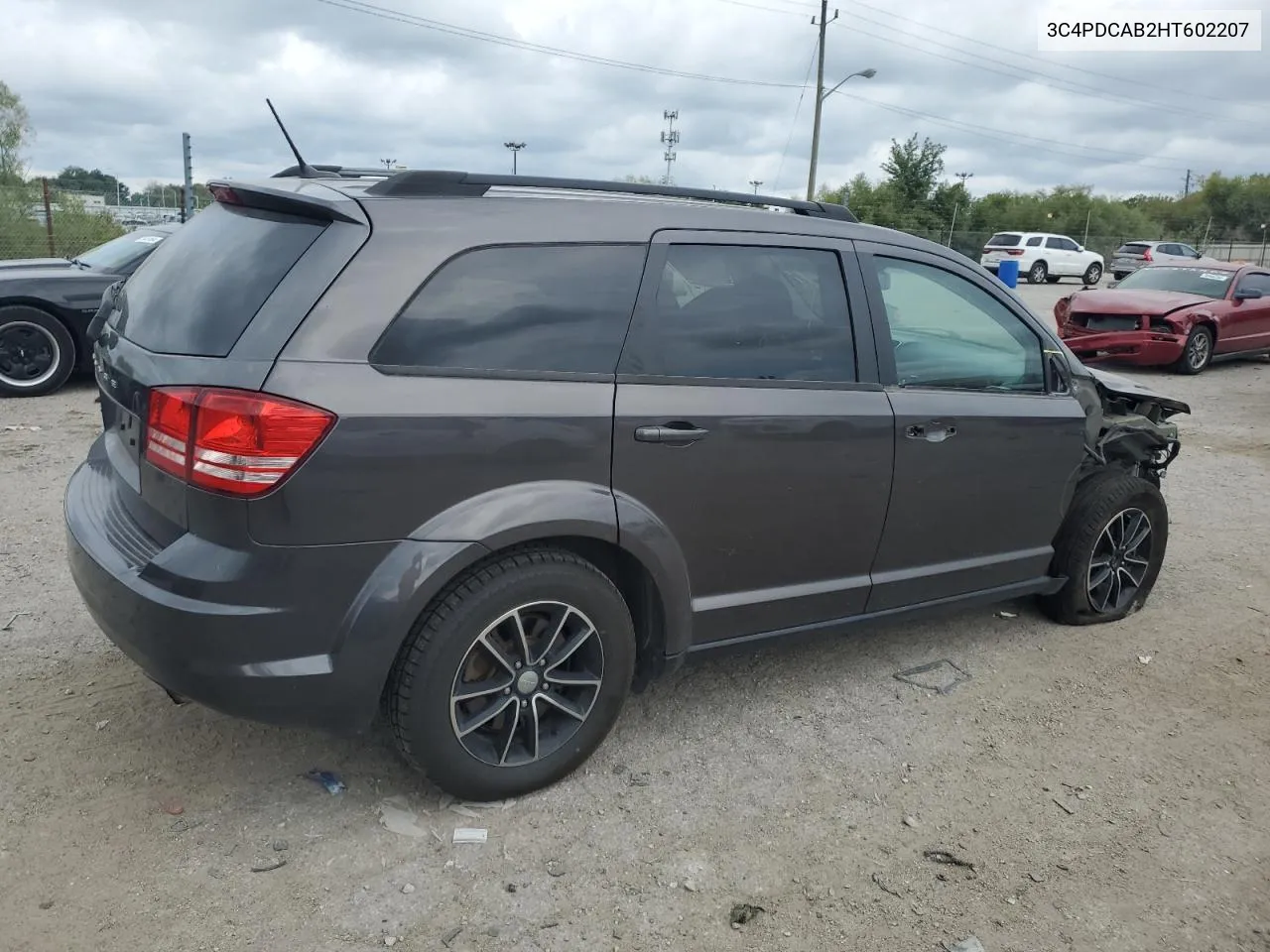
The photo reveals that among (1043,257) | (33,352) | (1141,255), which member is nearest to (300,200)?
(33,352)

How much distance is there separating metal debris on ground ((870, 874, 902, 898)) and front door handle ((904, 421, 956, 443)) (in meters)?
1.51

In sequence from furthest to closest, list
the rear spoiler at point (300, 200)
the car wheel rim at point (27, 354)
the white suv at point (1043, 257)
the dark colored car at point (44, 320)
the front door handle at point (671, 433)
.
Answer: the white suv at point (1043, 257)
the car wheel rim at point (27, 354)
the dark colored car at point (44, 320)
the front door handle at point (671, 433)
the rear spoiler at point (300, 200)

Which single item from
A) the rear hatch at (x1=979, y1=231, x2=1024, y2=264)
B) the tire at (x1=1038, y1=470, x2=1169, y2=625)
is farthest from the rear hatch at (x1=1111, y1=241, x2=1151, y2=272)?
the tire at (x1=1038, y1=470, x2=1169, y2=625)

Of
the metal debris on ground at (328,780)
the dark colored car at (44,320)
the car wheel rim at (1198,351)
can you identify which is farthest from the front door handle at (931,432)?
the car wheel rim at (1198,351)

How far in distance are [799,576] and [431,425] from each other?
4.84 feet

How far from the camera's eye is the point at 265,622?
8.23 feet

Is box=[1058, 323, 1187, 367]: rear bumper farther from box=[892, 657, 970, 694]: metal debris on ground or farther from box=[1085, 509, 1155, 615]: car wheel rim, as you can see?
box=[892, 657, 970, 694]: metal debris on ground

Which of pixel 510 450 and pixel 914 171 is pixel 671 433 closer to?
pixel 510 450

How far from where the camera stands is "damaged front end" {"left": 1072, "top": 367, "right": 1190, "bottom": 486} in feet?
13.9

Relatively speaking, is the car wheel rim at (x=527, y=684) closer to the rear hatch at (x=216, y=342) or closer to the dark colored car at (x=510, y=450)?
the dark colored car at (x=510, y=450)

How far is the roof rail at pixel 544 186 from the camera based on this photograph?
2.83 m

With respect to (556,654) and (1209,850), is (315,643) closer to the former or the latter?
(556,654)

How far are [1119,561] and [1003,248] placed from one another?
33463 millimetres

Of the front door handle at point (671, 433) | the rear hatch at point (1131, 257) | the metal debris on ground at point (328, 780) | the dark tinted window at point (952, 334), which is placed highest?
the rear hatch at point (1131, 257)
